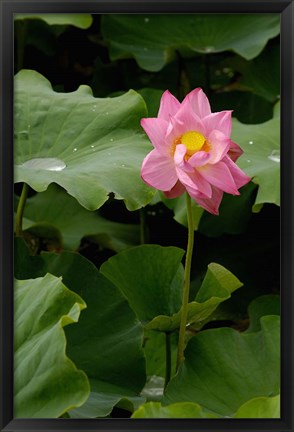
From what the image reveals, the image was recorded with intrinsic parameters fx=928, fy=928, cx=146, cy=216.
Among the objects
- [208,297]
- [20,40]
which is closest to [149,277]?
[208,297]

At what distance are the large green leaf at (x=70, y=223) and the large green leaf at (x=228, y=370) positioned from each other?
673 mm

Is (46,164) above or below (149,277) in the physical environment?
above

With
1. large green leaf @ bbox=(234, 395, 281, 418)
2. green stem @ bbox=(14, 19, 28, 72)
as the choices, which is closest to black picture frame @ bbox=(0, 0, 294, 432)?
large green leaf @ bbox=(234, 395, 281, 418)

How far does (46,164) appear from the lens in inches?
59.4

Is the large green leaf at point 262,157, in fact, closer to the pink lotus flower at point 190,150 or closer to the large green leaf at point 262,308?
the large green leaf at point 262,308

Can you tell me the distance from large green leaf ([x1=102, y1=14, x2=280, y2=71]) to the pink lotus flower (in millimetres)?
979

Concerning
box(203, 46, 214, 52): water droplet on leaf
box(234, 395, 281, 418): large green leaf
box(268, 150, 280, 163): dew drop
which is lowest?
box(234, 395, 281, 418): large green leaf

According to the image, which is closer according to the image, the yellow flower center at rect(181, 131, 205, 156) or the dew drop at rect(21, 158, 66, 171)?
the yellow flower center at rect(181, 131, 205, 156)

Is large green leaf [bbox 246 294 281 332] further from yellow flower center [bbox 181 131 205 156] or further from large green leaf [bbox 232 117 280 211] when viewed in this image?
yellow flower center [bbox 181 131 205 156]

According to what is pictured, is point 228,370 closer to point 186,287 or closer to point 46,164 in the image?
point 186,287

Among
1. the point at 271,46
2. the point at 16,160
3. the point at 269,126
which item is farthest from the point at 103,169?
the point at 271,46

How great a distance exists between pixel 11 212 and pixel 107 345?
270 mm

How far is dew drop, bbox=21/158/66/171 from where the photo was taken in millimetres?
1491

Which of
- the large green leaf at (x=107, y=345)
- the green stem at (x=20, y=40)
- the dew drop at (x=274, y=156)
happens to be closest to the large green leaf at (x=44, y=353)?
the large green leaf at (x=107, y=345)
